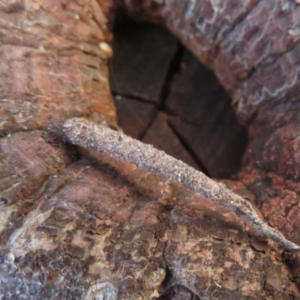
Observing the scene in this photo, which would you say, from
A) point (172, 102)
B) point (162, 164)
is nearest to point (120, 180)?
point (162, 164)

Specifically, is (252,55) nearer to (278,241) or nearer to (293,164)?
(293,164)

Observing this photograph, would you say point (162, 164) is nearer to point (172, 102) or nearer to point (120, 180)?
point (120, 180)

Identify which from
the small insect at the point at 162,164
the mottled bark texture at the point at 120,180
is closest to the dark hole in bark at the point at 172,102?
the mottled bark texture at the point at 120,180

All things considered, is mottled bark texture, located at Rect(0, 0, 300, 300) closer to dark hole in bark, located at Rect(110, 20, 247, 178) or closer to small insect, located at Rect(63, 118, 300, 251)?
small insect, located at Rect(63, 118, 300, 251)

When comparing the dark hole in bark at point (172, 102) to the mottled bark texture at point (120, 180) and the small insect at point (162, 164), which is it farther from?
the small insect at point (162, 164)

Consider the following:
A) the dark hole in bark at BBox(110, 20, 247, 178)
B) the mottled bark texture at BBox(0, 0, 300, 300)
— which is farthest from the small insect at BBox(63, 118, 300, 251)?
the dark hole in bark at BBox(110, 20, 247, 178)

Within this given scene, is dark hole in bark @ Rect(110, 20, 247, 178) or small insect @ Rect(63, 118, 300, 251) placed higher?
small insect @ Rect(63, 118, 300, 251)

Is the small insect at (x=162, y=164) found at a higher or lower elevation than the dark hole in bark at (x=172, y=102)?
higher
